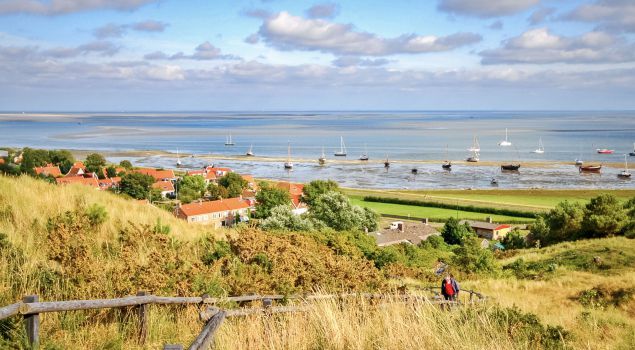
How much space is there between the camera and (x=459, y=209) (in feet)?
199

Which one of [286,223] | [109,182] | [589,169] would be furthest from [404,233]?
[589,169]

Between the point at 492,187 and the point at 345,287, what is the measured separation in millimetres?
70854

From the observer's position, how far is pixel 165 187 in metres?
70.5

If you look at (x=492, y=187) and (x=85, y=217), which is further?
(x=492, y=187)

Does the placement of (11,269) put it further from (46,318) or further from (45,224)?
(45,224)

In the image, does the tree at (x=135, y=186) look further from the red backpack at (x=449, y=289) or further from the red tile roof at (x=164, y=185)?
the red backpack at (x=449, y=289)

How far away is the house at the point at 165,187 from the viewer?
68.7 m

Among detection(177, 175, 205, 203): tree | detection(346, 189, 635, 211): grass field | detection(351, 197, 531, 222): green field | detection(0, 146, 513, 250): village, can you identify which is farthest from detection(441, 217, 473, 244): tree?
detection(177, 175, 205, 203): tree

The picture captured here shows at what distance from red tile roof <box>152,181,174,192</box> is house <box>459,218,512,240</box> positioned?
128 ft

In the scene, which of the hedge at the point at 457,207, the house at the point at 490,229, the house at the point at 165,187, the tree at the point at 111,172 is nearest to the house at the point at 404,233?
the house at the point at 490,229

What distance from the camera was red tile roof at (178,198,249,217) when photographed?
52.4m

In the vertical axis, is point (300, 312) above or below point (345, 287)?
above

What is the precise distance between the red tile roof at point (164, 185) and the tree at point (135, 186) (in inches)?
189

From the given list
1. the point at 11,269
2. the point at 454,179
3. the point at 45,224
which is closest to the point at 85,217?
the point at 45,224
